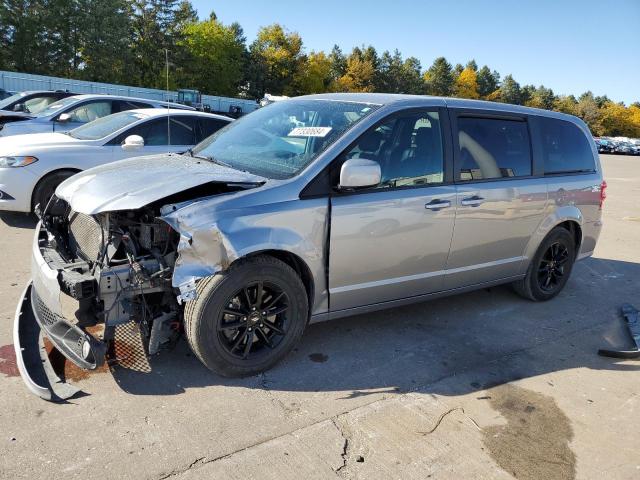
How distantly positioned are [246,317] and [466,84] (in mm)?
106154

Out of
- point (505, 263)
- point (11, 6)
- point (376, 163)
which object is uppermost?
point (11, 6)

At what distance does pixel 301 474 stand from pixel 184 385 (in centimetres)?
107

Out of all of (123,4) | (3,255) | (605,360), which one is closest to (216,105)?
(123,4)

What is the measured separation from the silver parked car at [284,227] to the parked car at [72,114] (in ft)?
18.8

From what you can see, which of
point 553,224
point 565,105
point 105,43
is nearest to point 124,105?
point 553,224

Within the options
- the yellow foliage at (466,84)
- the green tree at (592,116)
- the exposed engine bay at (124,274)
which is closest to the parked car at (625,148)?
the green tree at (592,116)

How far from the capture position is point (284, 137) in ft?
13.0

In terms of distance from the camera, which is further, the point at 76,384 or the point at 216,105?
the point at 216,105

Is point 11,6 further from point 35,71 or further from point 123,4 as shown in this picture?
point 123,4

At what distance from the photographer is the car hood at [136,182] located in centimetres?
304

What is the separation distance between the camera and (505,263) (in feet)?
15.8

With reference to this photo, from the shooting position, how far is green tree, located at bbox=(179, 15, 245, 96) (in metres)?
57.9

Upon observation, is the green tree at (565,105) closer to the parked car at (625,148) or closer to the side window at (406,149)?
the parked car at (625,148)

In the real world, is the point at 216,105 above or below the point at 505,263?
above
